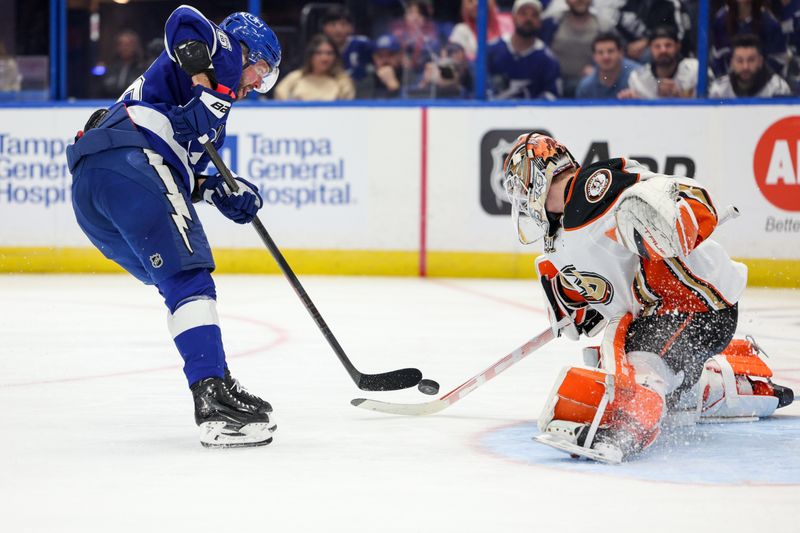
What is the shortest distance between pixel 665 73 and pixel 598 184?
4.54 m

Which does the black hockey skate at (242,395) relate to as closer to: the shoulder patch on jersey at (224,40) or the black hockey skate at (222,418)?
the black hockey skate at (222,418)

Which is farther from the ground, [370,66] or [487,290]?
[370,66]

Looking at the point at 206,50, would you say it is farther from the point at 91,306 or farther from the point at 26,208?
the point at 26,208

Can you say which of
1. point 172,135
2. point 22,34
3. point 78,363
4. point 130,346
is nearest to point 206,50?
point 172,135

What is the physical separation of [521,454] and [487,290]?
3858mm

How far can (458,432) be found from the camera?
9.17 ft

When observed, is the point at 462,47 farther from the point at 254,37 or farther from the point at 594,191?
the point at 594,191

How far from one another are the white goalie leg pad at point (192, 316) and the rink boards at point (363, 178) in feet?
14.6

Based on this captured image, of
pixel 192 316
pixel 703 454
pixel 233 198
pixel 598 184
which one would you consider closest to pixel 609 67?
pixel 233 198

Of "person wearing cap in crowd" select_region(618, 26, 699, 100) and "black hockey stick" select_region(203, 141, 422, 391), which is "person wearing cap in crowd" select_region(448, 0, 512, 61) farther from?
"black hockey stick" select_region(203, 141, 422, 391)

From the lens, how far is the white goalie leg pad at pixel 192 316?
8.48 feet

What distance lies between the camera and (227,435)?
8.45 feet

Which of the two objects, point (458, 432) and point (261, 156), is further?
point (261, 156)

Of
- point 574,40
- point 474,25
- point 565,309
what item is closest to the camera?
point 565,309
